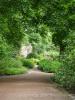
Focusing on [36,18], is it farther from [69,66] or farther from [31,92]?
[31,92]

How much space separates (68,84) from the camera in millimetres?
20438

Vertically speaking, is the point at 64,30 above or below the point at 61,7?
below

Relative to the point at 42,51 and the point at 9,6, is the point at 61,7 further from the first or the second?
the point at 42,51

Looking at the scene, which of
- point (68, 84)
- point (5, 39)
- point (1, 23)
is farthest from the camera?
point (5, 39)

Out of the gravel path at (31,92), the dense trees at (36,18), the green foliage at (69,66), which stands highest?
the dense trees at (36,18)

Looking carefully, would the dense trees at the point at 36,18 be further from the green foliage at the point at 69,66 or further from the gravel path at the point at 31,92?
the gravel path at the point at 31,92

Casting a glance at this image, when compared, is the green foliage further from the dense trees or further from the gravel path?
the dense trees

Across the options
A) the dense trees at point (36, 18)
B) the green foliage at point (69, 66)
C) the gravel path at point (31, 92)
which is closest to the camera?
the gravel path at point (31, 92)

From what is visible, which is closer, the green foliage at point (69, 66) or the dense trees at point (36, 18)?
the green foliage at point (69, 66)

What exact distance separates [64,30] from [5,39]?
725 centimetres

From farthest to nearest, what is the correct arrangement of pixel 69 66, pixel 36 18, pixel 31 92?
1. pixel 36 18
2. pixel 69 66
3. pixel 31 92

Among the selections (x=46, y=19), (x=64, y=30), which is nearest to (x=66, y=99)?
(x=64, y=30)

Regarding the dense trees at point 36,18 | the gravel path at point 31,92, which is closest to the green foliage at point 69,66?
the gravel path at point 31,92

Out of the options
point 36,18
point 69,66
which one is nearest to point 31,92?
point 69,66
